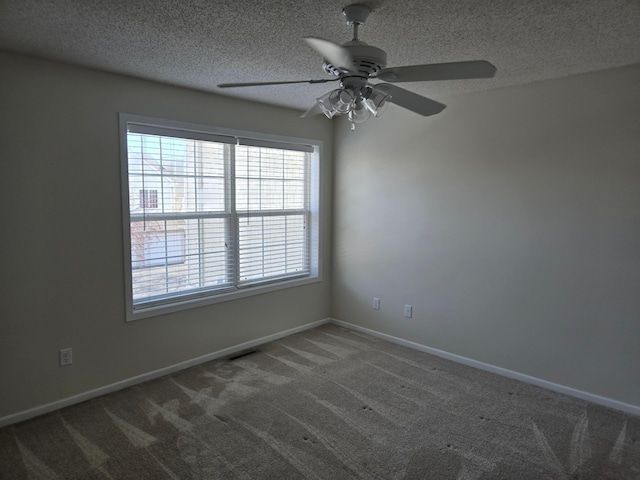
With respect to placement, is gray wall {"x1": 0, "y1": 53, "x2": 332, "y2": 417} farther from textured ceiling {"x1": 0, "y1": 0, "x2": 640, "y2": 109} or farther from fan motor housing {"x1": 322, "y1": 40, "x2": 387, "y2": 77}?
fan motor housing {"x1": 322, "y1": 40, "x2": 387, "y2": 77}

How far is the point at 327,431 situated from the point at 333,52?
7.11 ft

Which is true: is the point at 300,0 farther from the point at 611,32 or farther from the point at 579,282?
the point at 579,282

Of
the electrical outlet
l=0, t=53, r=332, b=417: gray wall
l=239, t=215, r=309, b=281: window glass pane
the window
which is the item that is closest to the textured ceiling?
l=0, t=53, r=332, b=417: gray wall

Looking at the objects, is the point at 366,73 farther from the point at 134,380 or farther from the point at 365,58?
the point at 134,380

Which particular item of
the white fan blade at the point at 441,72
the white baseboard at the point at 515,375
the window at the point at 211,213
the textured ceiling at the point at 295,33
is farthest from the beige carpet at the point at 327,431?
the textured ceiling at the point at 295,33

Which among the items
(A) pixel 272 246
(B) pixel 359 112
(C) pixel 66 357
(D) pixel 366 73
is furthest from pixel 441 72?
(C) pixel 66 357

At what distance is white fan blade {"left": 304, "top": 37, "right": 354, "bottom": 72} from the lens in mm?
1494

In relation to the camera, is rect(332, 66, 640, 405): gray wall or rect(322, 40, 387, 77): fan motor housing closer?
rect(322, 40, 387, 77): fan motor housing

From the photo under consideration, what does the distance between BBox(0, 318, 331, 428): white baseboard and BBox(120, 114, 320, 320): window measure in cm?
48

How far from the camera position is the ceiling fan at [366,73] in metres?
1.66

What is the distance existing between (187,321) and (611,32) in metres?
3.44

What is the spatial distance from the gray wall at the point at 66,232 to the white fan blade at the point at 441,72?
6.77 ft

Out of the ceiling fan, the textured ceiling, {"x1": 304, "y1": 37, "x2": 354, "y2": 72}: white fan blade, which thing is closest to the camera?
{"x1": 304, "y1": 37, "x2": 354, "y2": 72}: white fan blade

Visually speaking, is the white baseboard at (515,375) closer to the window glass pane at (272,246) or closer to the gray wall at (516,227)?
the gray wall at (516,227)
